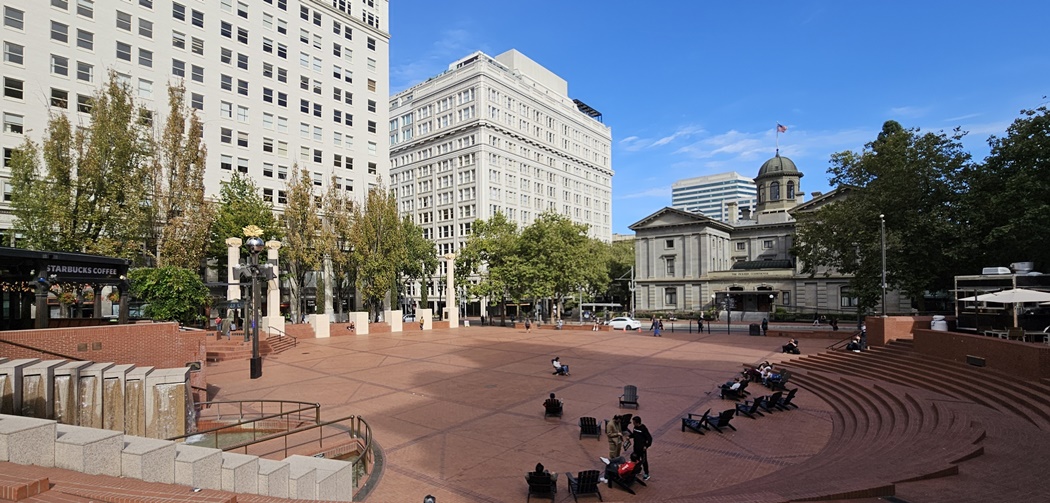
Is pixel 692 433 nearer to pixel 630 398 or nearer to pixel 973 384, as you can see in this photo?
pixel 630 398

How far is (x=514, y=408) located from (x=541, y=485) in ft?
22.9

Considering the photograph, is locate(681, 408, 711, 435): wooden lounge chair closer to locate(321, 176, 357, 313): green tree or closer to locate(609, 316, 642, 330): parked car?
locate(609, 316, 642, 330): parked car

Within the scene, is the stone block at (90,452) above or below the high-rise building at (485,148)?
below

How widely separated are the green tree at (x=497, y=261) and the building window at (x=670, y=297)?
25.0m

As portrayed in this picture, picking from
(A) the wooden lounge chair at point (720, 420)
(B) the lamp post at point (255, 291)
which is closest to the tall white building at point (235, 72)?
(B) the lamp post at point (255, 291)

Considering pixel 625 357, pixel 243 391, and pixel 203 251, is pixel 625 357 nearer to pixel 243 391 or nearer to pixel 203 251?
pixel 243 391

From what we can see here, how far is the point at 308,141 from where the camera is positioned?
170 feet

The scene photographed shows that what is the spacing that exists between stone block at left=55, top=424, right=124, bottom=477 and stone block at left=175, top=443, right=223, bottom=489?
0.72m

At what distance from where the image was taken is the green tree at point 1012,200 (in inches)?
922

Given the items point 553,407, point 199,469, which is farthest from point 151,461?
point 553,407

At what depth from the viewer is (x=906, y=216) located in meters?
31.8

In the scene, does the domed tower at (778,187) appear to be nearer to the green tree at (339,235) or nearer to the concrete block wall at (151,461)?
the green tree at (339,235)

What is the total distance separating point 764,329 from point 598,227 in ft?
227

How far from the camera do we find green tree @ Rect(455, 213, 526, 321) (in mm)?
50750
